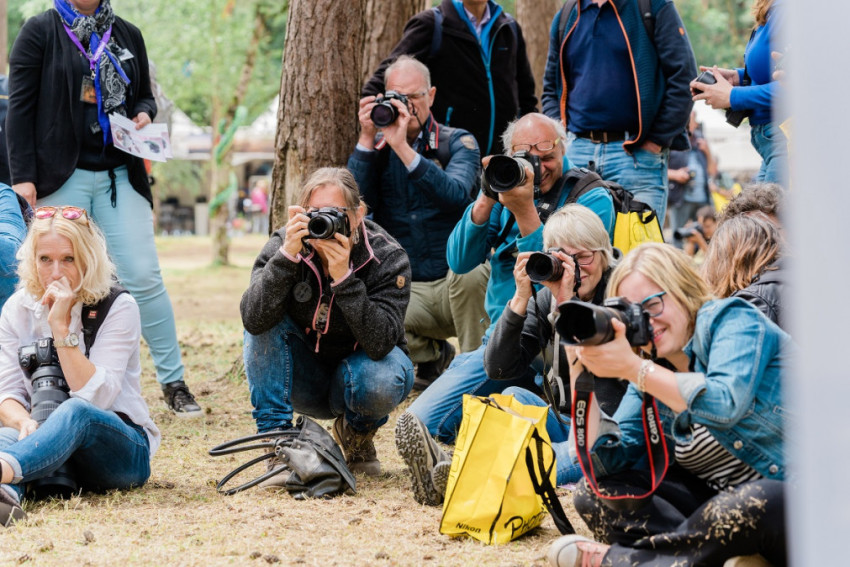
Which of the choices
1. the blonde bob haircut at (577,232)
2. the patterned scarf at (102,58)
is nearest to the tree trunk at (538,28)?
the patterned scarf at (102,58)

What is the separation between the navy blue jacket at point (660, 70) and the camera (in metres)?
5.04

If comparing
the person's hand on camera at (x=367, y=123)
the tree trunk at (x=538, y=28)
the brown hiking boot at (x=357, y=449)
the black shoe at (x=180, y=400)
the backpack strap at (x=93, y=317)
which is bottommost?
the black shoe at (x=180, y=400)

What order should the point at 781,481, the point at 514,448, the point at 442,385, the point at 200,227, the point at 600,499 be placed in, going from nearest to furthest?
the point at 781,481 → the point at 600,499 → the point at 514,448 → the point at 442,385 → the point at 200,227

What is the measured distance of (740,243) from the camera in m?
3.50

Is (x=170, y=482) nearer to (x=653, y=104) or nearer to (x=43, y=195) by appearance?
(x=43, y=195)

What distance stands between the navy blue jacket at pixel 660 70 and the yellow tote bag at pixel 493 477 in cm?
215

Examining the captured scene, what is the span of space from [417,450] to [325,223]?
837 millimetres

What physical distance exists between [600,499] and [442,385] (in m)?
1.62

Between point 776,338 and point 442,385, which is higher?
point 776,338

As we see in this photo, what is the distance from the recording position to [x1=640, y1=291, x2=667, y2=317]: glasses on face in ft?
9.09

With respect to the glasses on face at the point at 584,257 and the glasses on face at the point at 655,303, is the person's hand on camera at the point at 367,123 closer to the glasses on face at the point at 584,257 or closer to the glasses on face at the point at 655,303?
the glasses on face at the point at 584,257

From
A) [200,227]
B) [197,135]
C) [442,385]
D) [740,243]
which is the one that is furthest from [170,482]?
[197,135]

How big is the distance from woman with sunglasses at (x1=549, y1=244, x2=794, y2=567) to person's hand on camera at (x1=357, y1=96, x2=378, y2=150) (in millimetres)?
2344

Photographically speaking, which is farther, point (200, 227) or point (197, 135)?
point (197, 135)
